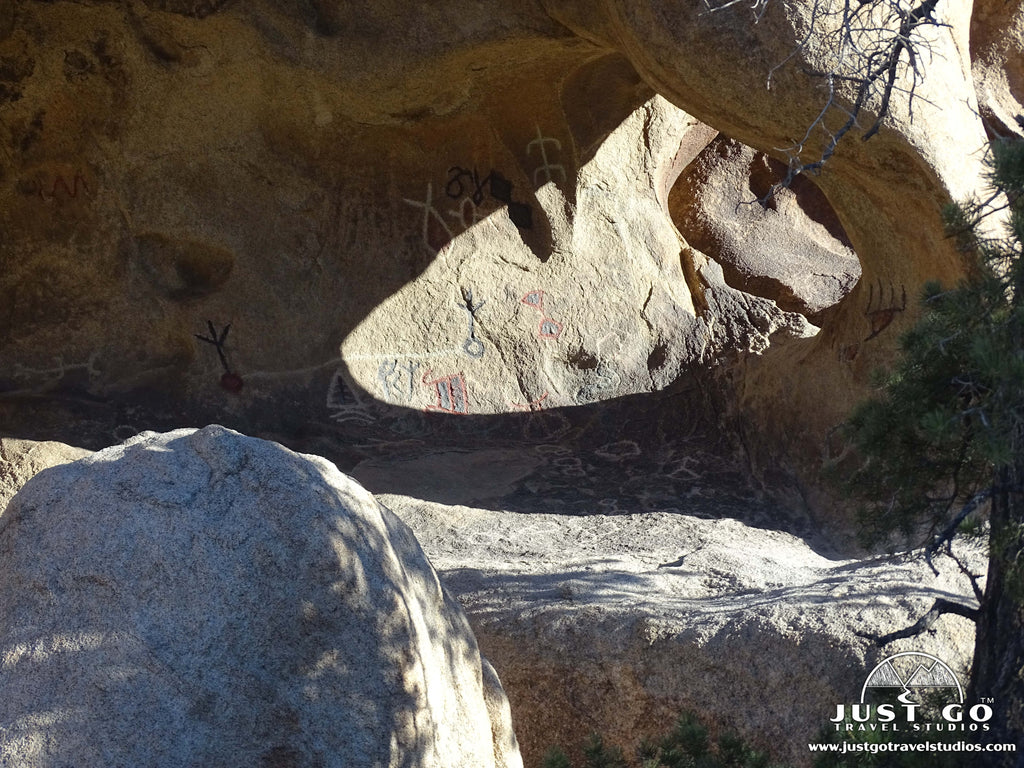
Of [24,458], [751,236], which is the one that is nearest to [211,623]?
[24,458]

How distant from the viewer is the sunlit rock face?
4.96 metres

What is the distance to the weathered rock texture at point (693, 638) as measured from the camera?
289cm

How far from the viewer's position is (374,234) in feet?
18.7

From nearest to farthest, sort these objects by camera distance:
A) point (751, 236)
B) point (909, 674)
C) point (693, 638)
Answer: point (909, 674) → point (693, 638) → point (751, 236)

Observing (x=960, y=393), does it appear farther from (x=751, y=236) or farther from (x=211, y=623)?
(x=751, y=236)

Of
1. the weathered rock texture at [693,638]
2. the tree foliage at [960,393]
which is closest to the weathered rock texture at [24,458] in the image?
the weathered rock texture at [693,638]

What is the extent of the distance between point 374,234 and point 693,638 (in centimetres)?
318

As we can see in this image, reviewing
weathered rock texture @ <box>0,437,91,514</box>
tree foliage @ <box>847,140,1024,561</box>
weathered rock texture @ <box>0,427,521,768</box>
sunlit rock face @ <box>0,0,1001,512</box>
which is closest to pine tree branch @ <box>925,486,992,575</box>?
tree foliage @ <box>847,140,1024,561</box>

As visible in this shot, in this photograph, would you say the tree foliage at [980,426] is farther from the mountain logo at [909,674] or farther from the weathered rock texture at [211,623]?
the weathered rock texture at [211,623]

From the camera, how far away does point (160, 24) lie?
5.09 m

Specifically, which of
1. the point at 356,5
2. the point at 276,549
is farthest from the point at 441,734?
the point at 356,5

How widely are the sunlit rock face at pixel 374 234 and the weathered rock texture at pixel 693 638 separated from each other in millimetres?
1490

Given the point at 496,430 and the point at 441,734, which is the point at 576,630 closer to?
the point at 441,734

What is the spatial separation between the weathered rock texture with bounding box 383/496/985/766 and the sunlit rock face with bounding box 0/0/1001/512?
4.89 ft
